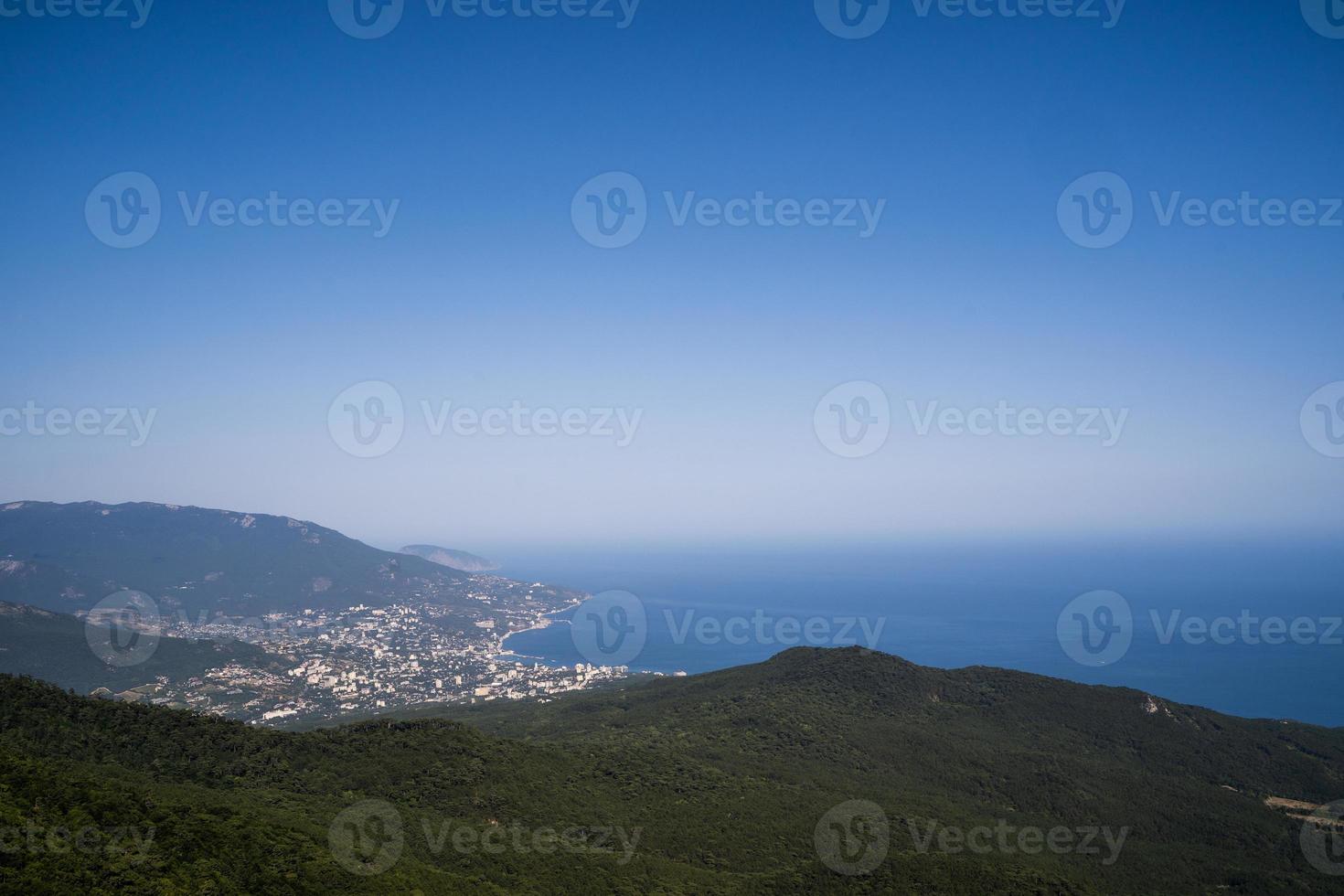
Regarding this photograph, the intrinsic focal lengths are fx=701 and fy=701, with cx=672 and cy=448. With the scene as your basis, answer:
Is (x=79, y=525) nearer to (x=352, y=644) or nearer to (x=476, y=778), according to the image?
(x=352, y=644)

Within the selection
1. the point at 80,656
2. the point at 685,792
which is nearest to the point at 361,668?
the point at 80,656

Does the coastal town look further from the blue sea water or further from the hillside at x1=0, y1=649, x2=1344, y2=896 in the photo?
the hillside at x1=0, y1=649, x2=1344, y2=896

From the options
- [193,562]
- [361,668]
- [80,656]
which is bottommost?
[80,656]

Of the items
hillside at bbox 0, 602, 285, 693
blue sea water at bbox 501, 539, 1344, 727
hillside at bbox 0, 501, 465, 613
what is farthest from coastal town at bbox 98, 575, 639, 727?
blue sea water at bbox 501, 539, 1344, 727

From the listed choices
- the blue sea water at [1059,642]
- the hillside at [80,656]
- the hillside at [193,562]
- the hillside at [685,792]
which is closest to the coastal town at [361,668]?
the hillside at [80,656]

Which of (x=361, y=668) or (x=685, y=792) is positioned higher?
(x=685, y=792)

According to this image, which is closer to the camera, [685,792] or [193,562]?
[685,792]

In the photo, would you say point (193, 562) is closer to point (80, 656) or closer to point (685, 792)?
point (80, 656)
